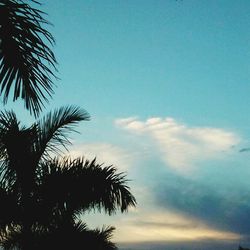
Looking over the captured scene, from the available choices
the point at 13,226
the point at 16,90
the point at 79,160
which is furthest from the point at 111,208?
the point at 16,90

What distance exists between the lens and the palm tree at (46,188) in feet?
26.7

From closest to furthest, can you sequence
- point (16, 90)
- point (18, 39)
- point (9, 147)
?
point (18, 39) < point (16, 90) < point (9, 147)

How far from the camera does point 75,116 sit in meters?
8.80

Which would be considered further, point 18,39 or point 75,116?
Answer: point 75,116

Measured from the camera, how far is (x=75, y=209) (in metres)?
8.70

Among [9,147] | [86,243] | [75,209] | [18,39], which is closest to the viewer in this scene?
[18,39]

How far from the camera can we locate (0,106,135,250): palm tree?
814 centimetres

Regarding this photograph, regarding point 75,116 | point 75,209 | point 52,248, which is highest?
point 75,116

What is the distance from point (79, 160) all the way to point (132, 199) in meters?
1.36

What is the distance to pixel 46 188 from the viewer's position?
27.2ft

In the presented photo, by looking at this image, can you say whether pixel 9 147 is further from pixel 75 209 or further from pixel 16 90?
pixel 16 90

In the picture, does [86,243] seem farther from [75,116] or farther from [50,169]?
[75,116]

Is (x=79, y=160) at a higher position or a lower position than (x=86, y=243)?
higher

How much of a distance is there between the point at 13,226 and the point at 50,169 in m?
1.33
